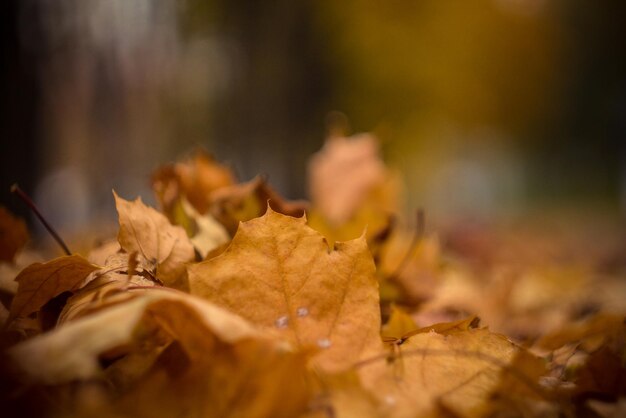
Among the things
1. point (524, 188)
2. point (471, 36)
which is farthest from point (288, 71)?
point (524, 188)

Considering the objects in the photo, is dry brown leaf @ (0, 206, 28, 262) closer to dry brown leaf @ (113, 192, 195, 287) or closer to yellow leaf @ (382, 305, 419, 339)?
dry brown leaf @ (113, 192, 195, 287)

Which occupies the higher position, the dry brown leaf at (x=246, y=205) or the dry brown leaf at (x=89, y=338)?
the dry brown leaf at (x=89, y=338)

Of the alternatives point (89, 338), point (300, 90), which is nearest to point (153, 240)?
point (89, 338)

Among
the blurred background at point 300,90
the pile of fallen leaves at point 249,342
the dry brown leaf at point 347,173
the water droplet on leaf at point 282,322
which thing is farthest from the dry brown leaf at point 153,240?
the dry brown leaf at point 347,173

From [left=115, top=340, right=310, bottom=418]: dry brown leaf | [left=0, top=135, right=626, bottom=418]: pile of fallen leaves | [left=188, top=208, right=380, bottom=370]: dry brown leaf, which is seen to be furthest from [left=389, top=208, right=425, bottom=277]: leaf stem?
[left=115, top=340, right=310, bottom=418]: dry brown leaf

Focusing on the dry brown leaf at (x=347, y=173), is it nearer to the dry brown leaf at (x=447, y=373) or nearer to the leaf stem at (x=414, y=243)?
the leaf stem at (x=414, y=243)

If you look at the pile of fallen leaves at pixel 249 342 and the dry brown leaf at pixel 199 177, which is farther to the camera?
the dry brown leaf at pixel 199 177

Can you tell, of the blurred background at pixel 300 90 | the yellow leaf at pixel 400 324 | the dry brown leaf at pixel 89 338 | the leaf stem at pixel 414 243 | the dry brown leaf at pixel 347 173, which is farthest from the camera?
the blurred background at pixel 300 90
